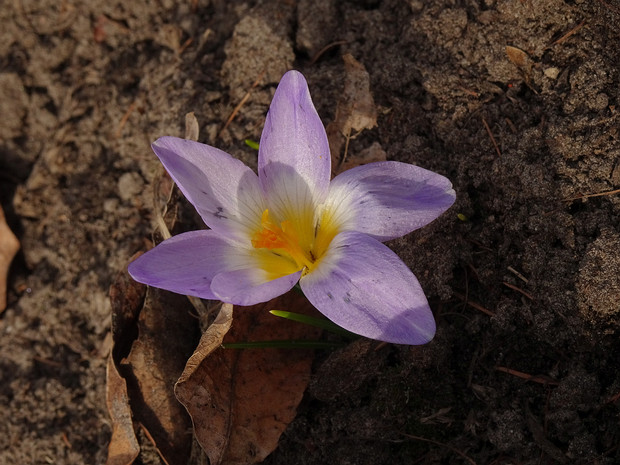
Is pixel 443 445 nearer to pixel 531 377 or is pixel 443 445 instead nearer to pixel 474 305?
pixel 531 377

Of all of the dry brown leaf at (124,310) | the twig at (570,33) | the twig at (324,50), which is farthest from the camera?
the twig at (324,50)

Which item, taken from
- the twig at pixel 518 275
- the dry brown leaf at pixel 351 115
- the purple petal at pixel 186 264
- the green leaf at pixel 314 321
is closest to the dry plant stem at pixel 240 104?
the dry brown leaf at pixel 351 115

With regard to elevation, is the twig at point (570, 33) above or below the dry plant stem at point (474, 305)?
above

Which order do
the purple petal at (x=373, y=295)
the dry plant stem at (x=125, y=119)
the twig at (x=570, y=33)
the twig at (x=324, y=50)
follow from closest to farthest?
the purple petal at (x=373, y=295)
the twig at (x=570, y=33)
the twig at (x=324, y=50)
the dry plant stem at (x=125, y=119)

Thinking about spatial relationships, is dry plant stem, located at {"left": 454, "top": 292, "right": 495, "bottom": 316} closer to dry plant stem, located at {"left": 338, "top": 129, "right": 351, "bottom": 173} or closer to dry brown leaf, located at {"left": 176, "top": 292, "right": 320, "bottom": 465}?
dry brown leaf, located at {"left": 176, "top": 292, "right": 320, "bottom": 465}

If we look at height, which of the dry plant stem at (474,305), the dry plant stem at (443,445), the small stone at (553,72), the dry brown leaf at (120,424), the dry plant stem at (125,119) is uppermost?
the small stone at (553,72)

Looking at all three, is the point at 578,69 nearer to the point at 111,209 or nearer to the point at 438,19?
the point at 438,19

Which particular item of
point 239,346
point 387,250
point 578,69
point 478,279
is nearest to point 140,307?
point 239,346

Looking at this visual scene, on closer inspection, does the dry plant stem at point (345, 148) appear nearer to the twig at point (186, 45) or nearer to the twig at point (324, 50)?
the twig at point (324, 50)

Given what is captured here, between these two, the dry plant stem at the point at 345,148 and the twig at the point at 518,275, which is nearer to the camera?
the twig at the point at 518,275
